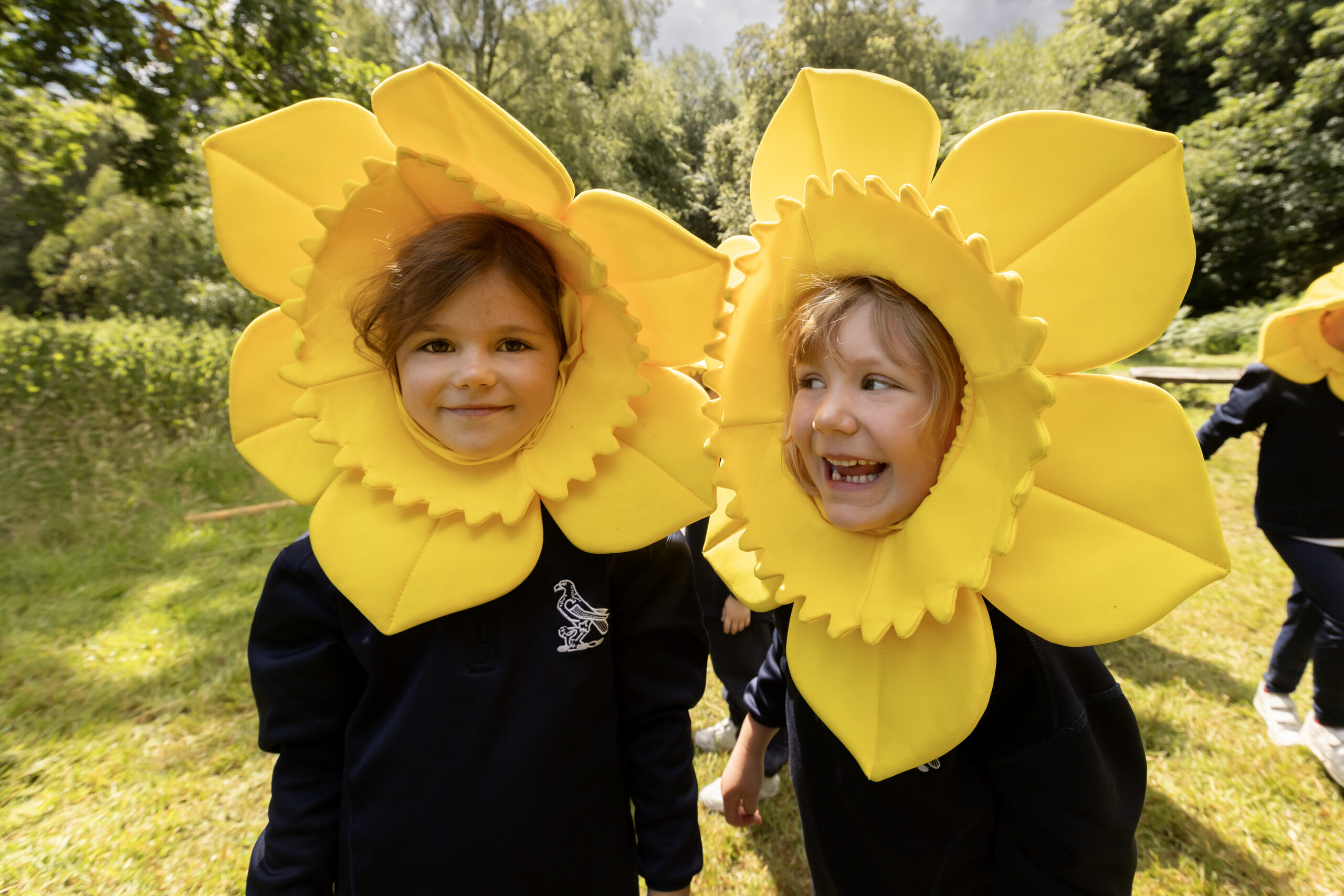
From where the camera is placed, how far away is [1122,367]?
1069cm

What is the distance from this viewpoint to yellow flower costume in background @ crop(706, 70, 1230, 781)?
0.77 metres

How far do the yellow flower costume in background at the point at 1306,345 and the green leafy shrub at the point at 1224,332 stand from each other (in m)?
13.3

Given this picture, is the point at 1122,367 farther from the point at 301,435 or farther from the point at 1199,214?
the point at 301,435

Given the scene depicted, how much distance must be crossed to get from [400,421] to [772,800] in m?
2.17

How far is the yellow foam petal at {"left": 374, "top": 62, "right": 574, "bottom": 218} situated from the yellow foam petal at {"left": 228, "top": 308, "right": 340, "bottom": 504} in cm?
42

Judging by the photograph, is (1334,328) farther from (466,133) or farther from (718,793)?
(466,133)

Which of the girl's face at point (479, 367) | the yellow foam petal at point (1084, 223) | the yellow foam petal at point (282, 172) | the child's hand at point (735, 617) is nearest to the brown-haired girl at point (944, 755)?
the yellow foam petal at point (1084, 223)

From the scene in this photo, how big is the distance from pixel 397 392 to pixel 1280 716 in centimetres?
363

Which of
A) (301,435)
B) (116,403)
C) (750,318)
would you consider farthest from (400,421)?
(116,403)

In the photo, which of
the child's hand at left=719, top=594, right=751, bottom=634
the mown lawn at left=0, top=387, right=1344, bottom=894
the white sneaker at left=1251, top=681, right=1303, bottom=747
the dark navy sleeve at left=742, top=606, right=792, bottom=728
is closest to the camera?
the dark navy sleeve at left=742, top=606, right=792, bottom=728

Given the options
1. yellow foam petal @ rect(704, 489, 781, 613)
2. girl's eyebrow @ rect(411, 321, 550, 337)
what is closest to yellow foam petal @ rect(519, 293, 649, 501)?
girl's eyebrow @ rect(411, 321, 550, 337)

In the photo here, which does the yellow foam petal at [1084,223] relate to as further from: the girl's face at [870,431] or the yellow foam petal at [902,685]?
the yellow foam petal at [902,685]

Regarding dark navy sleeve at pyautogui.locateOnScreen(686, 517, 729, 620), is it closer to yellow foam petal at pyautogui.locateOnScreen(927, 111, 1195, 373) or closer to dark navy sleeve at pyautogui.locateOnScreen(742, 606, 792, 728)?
dark navy sleeve at pyautogui.locateOnScreen(742, 606, 792, 728)

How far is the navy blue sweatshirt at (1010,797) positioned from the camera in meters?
0.95
